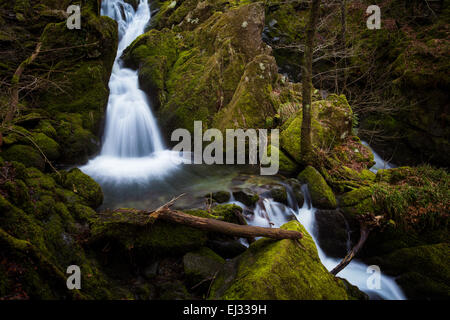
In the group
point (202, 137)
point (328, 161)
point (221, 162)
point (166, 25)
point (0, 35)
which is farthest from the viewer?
point (166, 25)

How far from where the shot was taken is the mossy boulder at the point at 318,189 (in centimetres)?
529

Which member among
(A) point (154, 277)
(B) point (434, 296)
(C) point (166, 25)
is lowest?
(B) point (434, 296)

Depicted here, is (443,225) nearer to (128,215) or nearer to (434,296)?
(434,296)

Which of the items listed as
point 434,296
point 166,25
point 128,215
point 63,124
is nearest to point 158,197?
point 128,215

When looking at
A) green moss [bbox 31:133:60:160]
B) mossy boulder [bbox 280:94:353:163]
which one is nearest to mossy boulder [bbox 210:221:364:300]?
mossy boulder [bbox 280:94:353:163]

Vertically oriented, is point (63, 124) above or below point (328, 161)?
above

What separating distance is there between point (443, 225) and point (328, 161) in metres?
2.78

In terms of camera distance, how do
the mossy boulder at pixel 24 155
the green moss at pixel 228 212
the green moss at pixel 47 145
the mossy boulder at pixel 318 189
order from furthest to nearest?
1. the green moss at pixel 47 145
2. the mossy boulder at pixel 318 189
3. the mossy boulder at pixel 24 155
4. the green moss at pixel 228 212

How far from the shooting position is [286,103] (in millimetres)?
9023

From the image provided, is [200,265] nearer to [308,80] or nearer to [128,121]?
[308,80]

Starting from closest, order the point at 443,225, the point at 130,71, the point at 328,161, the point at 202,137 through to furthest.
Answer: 1. the point at 443,225
2. the point at 328,161
3. the point at 202,137
4. the point at 130,71

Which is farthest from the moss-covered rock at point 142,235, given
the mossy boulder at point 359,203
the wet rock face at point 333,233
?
the mossy boulder at point 359,203

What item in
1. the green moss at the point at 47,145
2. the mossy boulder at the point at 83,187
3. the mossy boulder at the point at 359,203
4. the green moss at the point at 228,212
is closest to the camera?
the green moss at the point at 228,212

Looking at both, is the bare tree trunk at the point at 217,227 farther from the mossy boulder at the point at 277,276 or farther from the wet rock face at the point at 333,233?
the wet rock face at the point at 333,233
